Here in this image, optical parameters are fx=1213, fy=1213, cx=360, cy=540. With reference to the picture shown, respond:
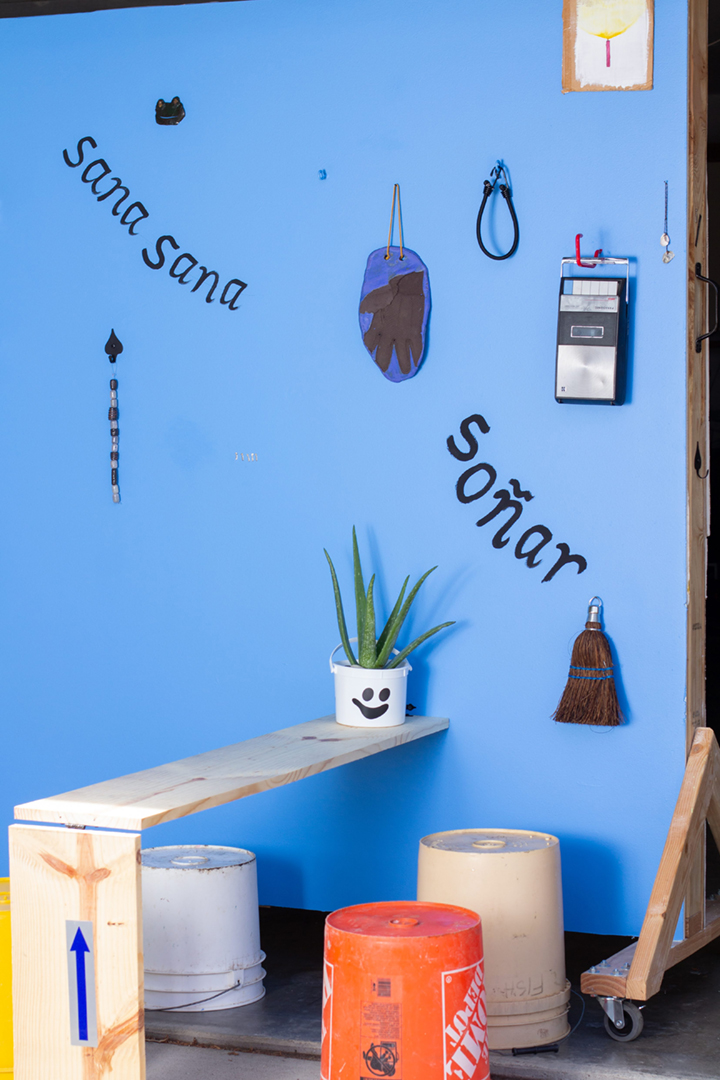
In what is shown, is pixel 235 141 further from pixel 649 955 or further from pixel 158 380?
pixel 649 955

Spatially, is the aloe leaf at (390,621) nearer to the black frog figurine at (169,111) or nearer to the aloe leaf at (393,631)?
the aloe leaf at (393,631)

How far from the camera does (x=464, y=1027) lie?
2285 mm

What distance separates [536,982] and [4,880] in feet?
4.24

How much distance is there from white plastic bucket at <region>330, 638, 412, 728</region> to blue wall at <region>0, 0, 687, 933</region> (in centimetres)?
22

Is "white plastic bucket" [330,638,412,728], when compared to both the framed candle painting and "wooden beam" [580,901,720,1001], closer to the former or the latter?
"wooden beam" [580,901,720,1001]

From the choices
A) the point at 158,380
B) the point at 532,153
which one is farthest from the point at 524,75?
the point at 158,380

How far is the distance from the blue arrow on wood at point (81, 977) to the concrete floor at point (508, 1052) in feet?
1.77

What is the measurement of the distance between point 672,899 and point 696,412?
4.09ft

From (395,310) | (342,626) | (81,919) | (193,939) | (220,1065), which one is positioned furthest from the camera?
(395,310)

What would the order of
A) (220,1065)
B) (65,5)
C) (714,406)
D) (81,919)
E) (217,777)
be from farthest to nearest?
1. (714,406)
2. (65,5)
3. (220,1065)
4. (217,777)
5. (81,919)

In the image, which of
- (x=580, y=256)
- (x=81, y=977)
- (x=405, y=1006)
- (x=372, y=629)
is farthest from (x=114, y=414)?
(x=405, y=1006)

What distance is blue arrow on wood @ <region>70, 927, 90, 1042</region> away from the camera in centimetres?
222

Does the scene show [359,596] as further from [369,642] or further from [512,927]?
[512,927]

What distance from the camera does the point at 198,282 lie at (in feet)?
11.7
